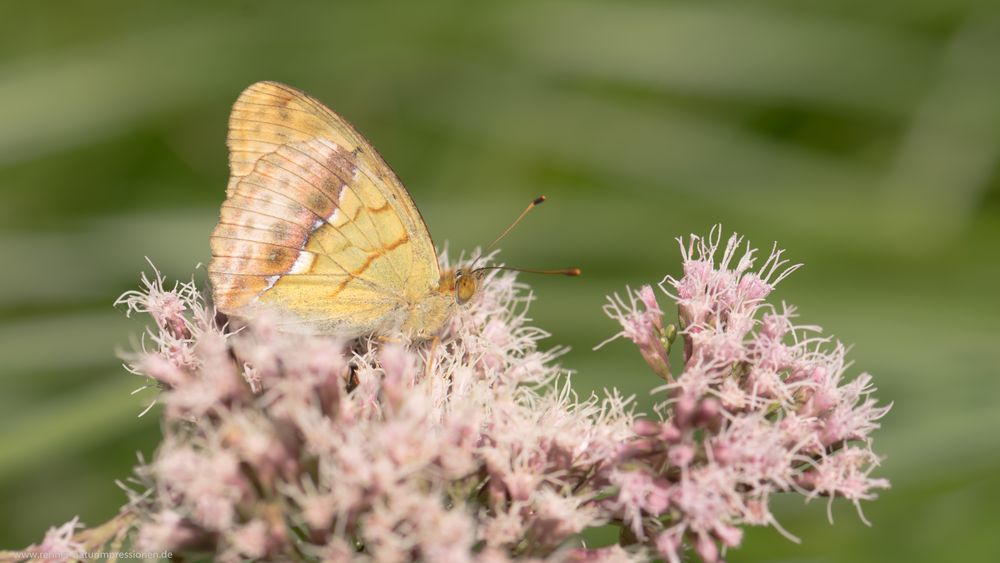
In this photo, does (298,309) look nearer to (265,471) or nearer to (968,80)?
(265,471)

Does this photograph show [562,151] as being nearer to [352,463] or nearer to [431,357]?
[431,357]

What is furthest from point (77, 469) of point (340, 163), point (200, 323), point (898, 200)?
point (898, 200)

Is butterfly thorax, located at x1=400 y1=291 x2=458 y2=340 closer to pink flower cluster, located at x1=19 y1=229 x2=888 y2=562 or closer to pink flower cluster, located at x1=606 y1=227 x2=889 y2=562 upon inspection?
pink flower cluster, located at x1=19 y1=229 x2=888 y2=562

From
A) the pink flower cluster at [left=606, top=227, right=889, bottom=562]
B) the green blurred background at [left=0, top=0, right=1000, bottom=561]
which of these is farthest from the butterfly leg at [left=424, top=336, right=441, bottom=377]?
the green blurred background at [left=0, top=0, right=1000, bottom=561]

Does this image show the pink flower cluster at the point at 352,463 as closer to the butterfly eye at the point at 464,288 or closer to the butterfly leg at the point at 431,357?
the butterfly leg at the point at 431,357

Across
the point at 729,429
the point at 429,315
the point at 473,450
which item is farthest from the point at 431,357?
the point at 729,429

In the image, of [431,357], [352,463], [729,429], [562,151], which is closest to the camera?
[352,463]
